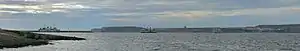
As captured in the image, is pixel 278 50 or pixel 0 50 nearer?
pixel 0 50

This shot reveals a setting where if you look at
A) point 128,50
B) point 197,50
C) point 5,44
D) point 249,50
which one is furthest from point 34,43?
point 249,50

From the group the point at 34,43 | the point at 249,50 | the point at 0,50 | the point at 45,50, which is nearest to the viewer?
the point at 0,50

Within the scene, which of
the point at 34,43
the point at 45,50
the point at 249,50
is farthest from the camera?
the point at 34,43

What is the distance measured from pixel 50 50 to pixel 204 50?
2478 centimetres

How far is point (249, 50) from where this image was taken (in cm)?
8475

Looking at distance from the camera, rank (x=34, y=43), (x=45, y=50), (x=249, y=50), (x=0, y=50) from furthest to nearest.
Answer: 1. (x=34, y=43)
2. (x=249, y=50)
3. (x=45, y=50)
4. (x=0, y=50)

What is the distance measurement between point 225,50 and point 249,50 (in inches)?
163

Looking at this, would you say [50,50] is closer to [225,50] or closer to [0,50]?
[0,50]

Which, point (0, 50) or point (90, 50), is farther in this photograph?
point (90, 50)

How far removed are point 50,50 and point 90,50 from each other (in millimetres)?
7217

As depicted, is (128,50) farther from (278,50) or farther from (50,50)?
(278,50)

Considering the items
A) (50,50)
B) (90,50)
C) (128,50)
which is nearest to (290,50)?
(128,50)

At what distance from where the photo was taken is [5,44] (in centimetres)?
8212

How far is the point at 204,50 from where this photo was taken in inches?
3297
